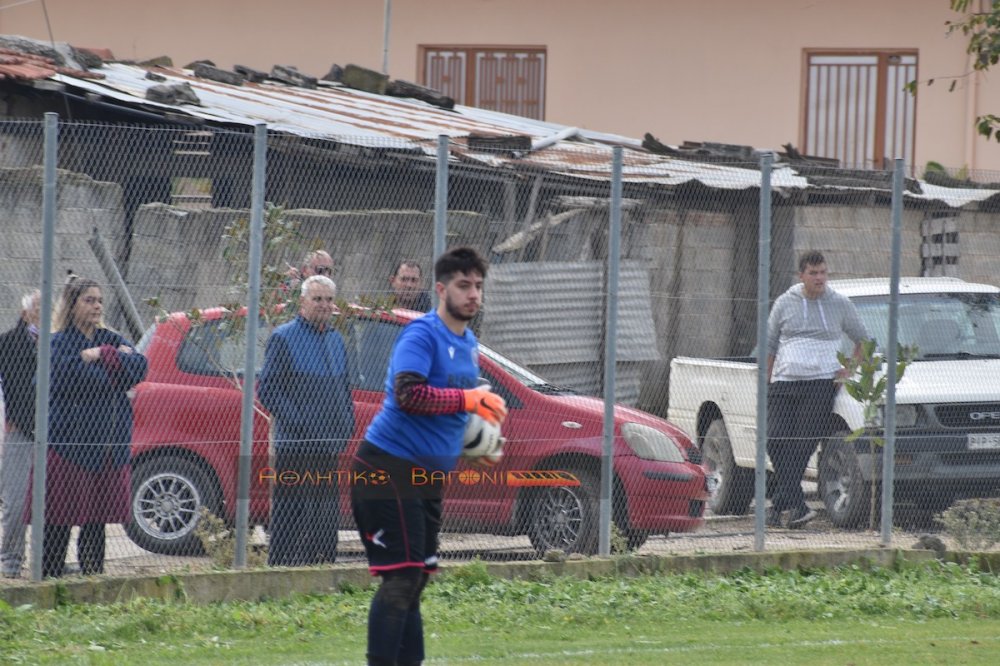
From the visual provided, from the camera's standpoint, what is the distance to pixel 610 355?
385 inches

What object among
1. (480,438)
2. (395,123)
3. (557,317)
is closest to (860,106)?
(395,123)

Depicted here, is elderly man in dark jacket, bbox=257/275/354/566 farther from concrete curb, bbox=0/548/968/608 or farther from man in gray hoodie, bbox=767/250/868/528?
man in gray hoodie, bbox=767/250/868/528

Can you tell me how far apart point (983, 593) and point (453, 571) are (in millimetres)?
3014

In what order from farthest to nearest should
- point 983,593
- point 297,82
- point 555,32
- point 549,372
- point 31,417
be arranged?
point 555,32 → point 297,82 → point 549,372 → point 983,593 → point 31,417

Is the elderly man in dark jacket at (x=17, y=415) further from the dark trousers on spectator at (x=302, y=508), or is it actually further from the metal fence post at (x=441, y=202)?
the metal fence post at (x=441, y=202)

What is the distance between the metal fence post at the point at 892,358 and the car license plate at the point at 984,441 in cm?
77

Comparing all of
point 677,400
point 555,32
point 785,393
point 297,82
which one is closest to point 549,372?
point 677,400

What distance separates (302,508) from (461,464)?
0.98 metres

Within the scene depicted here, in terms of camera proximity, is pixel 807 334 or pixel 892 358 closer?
pixel 892 358

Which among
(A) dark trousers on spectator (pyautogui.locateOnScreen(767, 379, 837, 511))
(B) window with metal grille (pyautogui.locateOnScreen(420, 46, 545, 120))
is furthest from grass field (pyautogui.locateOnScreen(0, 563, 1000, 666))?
(B) window with metal grille (pyautogui.locateOnScreen(420, 46, 545, 120))

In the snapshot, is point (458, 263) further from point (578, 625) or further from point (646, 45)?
point (646, 45)

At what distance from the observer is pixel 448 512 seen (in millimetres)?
9734

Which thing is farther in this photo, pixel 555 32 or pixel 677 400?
pixel 555 32

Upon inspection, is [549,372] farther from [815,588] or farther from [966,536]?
[966,536]
